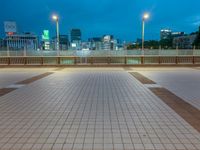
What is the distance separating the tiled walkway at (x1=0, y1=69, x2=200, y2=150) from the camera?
169 inches

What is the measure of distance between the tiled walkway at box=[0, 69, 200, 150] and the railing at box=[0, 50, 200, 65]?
578 inches

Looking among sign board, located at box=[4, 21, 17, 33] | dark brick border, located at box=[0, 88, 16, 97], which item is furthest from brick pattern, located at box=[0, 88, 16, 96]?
sign board, located at box=[4, 21, 17, 33]

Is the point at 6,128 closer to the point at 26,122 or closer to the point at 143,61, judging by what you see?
the point at 26,122

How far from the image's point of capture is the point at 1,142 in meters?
4.41

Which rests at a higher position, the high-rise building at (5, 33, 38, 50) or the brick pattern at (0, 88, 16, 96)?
the high-rise building at (5, 33, 38, 50)

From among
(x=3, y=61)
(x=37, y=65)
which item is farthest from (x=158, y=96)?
(x=3, y=61)

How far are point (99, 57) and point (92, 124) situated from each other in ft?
59.4

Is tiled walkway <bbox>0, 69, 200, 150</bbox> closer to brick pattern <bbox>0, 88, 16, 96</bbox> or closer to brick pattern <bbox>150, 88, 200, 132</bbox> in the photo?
brick pattern <bbox>150, 88, 200, 132</bbox>

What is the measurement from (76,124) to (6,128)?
1.52 meters

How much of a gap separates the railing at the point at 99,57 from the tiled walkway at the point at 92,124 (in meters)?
14.7

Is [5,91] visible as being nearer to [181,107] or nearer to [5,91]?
[5,91]

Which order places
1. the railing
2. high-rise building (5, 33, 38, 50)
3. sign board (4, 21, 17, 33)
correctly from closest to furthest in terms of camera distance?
1. the railing
2. sign board (4, 21, 17, 33)
3. high-rise building (5, 33, 38, 50)

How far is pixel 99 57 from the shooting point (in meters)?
23.3

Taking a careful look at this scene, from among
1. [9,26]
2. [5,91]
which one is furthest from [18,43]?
[5,91]
